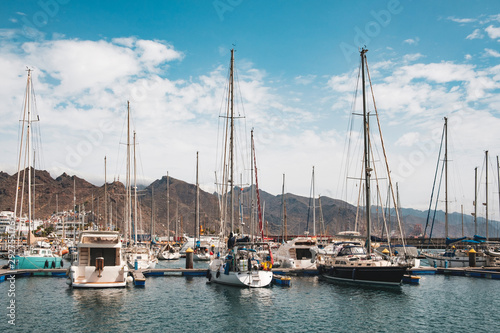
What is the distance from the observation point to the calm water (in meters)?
24.8

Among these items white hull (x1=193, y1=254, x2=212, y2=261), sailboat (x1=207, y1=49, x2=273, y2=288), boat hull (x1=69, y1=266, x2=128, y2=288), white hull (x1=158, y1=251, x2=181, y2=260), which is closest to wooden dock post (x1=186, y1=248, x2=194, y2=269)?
sailboat (x1=207, y1=49, x2=273, y2=288)

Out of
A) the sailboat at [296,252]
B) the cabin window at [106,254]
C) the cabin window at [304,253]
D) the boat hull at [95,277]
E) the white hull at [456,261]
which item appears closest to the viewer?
the boat hull at [95,277]

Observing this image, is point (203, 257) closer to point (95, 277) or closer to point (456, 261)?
point (456, 261)

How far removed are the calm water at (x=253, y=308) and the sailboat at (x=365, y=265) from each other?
1227 mm

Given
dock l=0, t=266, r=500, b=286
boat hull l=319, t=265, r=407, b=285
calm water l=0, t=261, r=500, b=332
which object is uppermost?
boat hull l=319, t=265, r=407, b=285

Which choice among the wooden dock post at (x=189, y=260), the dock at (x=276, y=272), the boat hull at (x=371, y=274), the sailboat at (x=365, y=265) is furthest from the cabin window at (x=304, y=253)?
the wooden dock post at (x=189, y=260)

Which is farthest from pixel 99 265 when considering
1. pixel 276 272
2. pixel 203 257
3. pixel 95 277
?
pixel 203 257

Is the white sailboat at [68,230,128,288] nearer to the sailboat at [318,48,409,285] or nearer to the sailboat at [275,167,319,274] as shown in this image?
the sailboat at [318,48,409,285]

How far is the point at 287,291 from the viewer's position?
36.3 meters

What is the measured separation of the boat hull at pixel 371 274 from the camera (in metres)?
36.8

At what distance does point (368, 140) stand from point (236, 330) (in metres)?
25.1

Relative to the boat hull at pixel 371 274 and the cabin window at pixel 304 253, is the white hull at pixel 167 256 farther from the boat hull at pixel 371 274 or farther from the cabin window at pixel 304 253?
the boat hull at pixel 371 274

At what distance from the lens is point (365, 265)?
128ft

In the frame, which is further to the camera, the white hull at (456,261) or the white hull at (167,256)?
the white hull at (167,256)
